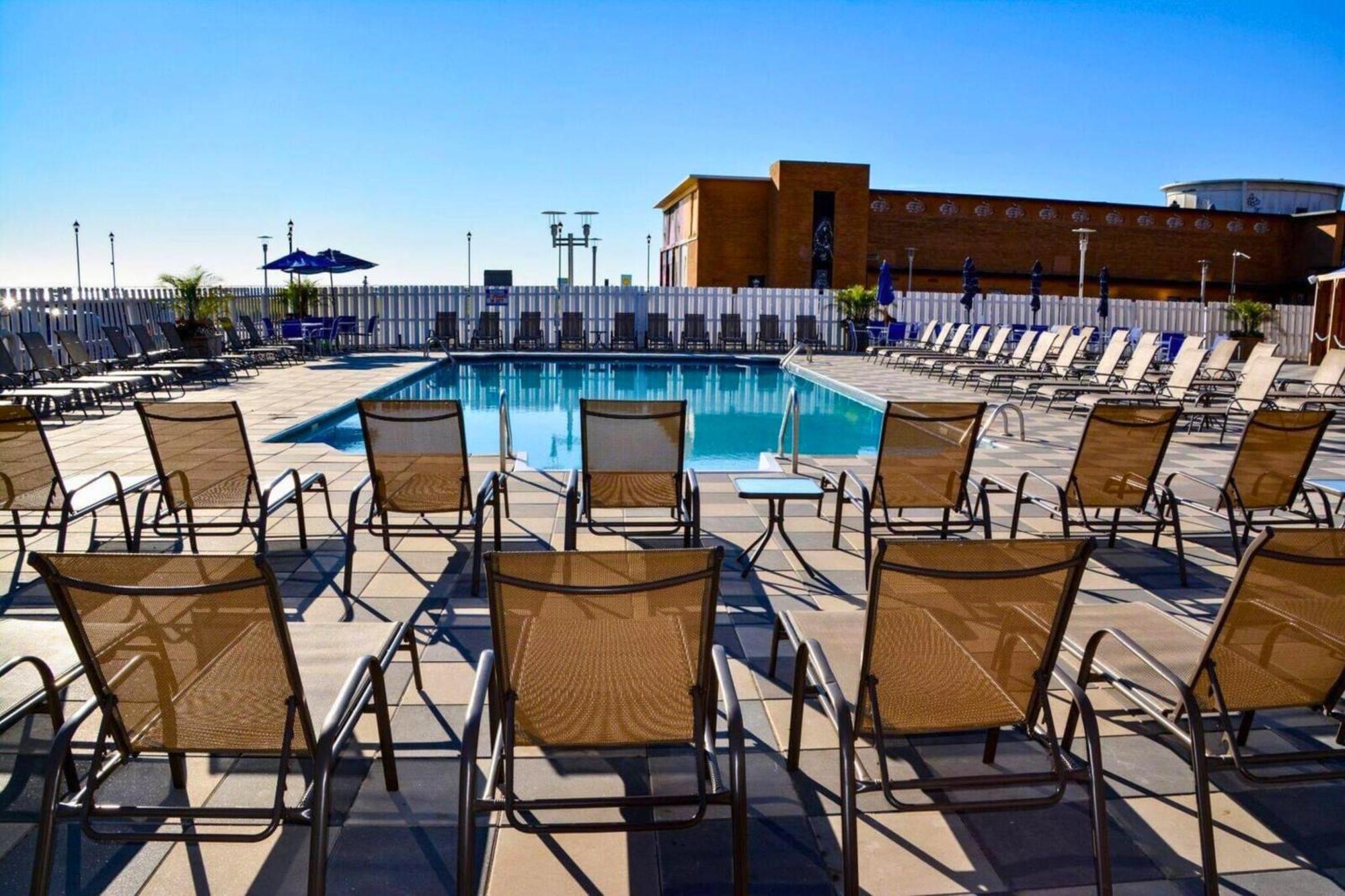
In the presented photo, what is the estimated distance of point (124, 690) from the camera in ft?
6.78

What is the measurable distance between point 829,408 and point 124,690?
39.0 ft

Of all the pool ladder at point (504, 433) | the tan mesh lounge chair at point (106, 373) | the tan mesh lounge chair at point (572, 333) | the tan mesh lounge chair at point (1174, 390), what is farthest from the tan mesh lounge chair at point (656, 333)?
the pool ladder at point (504, 433)

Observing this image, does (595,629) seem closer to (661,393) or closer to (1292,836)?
(1292,836)

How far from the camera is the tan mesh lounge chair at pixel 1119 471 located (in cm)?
449

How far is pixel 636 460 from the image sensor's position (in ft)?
15.6

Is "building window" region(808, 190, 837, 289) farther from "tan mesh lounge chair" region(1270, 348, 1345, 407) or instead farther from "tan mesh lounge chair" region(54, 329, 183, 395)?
"tan mesh lounge chair" region(54, 329, 183, 395)

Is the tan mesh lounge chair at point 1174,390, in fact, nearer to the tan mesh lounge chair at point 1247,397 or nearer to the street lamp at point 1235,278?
the tan mesh lounge chair at point 1247,397

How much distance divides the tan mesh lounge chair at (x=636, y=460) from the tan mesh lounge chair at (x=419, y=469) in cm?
49

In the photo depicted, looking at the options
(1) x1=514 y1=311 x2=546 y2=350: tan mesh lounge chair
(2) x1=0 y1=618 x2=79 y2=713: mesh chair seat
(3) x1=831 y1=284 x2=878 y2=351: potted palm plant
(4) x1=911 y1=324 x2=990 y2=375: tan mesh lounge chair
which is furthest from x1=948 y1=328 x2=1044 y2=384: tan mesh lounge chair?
(2) x1=0 y1=618 x2=79 y2=713: mesh chair seat

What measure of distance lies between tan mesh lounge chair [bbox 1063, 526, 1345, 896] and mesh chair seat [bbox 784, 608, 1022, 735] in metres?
0.41

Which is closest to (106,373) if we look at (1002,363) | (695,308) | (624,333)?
(624,333)

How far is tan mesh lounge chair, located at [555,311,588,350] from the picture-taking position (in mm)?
21531

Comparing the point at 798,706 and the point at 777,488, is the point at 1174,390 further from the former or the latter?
the point at 798,706

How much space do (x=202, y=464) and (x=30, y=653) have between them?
183 centimetres
